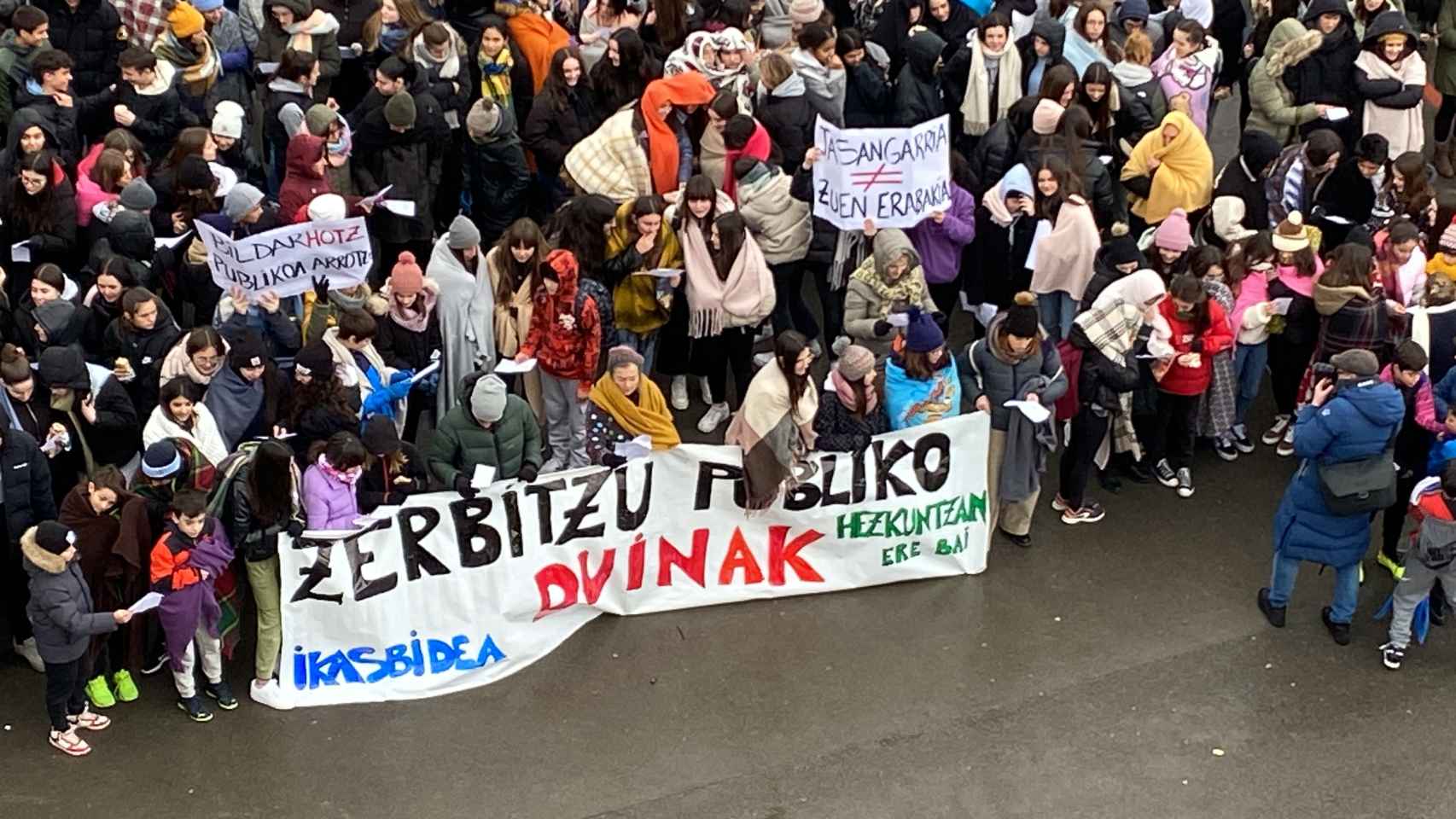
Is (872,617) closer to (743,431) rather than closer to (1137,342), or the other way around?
(743,431)

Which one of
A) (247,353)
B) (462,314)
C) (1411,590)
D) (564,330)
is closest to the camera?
(247,353)

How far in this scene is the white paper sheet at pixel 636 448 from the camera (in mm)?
9914

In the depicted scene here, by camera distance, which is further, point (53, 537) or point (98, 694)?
point (98, 694)

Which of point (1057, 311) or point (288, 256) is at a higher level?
point (288, 256)

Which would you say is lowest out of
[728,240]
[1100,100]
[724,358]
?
[724,358]

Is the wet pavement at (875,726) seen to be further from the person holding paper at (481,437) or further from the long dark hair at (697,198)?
the long dark hair at (697,198)

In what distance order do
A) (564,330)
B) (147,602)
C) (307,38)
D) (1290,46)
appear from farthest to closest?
(1290,46) → (307,38) → (564,330) → (147,602)

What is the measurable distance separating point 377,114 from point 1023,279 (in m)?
3.94

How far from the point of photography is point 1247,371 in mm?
11672

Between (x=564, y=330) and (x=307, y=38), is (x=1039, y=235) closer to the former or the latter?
(x=564, y=330)

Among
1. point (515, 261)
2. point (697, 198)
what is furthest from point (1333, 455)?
point (515, 261)

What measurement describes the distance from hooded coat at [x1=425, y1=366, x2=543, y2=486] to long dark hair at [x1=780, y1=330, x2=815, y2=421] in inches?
51.1

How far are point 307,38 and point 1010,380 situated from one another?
502 cm

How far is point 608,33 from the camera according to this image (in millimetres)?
13070
